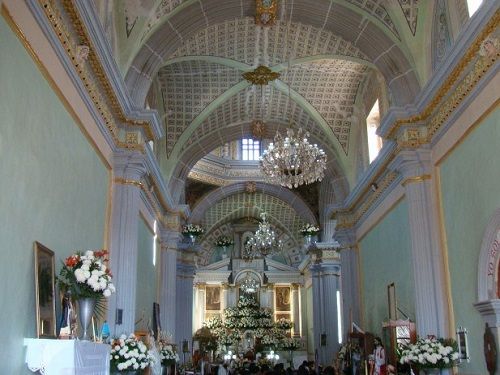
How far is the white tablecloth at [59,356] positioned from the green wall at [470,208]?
17.7 ft

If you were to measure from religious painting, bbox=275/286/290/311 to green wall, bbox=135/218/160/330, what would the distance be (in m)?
17.6

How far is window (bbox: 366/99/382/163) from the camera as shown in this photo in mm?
14669

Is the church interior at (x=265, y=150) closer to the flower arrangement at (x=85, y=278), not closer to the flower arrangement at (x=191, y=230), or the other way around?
the flower arrangement at (x=85, y=278)

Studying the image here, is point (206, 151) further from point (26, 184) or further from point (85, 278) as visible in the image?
point (26, 184)

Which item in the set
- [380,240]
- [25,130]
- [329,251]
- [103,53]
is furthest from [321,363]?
[25,130]

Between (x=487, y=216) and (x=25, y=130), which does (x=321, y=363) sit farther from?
(x=25, y=130)

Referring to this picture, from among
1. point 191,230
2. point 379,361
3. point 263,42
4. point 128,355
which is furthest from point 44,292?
point 191,230

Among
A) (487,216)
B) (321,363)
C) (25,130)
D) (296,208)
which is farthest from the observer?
(296,208)

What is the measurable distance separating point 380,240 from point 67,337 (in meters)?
8.87

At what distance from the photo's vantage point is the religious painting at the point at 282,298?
31.8 meters

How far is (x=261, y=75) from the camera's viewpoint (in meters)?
14.9

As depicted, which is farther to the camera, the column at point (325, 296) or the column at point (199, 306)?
the column at point (199, 306)

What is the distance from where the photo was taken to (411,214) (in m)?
10.4

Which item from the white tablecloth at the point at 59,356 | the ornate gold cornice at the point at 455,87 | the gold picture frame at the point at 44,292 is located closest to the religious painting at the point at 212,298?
the ornate gold cornice at the point at 455,87
